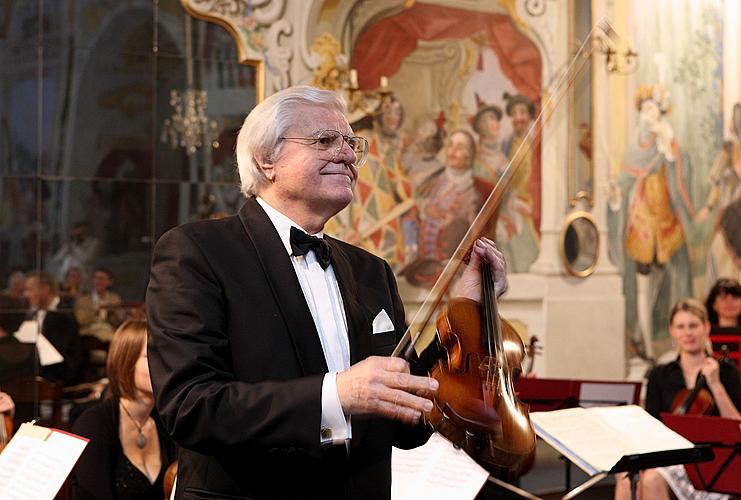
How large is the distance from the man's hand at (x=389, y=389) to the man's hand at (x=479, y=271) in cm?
57

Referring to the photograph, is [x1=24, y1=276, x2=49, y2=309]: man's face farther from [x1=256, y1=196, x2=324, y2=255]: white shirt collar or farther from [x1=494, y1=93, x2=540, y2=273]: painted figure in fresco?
[x1=256, y1=196, x2=324, y2=255]: white shirt collar

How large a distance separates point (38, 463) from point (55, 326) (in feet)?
12.8

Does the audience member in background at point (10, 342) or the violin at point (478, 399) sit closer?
the violin at point (478, 399)

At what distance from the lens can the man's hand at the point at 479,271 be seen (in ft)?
7.83

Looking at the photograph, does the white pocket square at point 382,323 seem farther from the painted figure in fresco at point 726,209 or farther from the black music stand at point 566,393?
the painted figure in fresco at point 726,209

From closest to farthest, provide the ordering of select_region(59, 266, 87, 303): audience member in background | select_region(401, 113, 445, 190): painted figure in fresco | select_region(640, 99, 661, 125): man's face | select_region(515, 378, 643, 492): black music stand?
1. select_region(515, 378, 643, 492): black music stand
2. select_region(59, 266, 87, 303): audience member in background
3. select_region(401, 113, 445, 190): painted figure in fresco
4. select_region(640, 99, 661, 125): man's face

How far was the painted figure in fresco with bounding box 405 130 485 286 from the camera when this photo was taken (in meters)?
8.17

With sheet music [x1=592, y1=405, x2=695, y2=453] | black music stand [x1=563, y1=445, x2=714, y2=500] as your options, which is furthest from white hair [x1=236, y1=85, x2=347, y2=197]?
sheet music [x1=592, y1=405, x2=695, y2=453]

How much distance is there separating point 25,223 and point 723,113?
21.6 ft

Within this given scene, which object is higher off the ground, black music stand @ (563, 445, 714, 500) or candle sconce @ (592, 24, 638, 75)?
candle sconce @ (592, 24, 638, 75)

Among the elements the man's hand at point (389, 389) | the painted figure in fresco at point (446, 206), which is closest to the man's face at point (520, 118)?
the painted figure in fresco at point (446, 206)

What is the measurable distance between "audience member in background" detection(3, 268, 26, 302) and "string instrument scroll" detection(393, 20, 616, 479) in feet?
16.0

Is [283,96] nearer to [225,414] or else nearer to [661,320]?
[225,414]

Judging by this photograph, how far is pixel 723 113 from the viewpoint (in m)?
10.0
